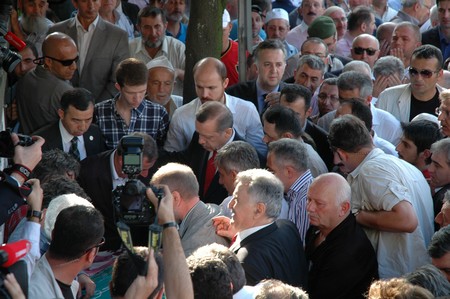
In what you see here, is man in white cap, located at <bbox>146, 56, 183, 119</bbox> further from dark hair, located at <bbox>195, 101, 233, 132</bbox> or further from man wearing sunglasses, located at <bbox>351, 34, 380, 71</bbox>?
man wearing sunglasses, located at <bbox>351, 34, 380, 71</bbox>

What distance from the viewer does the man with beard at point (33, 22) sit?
1057 centimetres

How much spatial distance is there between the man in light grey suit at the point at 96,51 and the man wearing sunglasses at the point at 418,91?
Result: 2728 mm

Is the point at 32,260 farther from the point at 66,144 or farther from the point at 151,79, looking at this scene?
the point at 151,79

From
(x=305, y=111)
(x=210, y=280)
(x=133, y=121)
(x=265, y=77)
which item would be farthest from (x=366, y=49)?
(x=210, y=280)

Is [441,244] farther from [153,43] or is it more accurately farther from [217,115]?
[153,43]

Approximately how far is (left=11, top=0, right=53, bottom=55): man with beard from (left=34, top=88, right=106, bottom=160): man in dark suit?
2.58 m

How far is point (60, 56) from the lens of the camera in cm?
881

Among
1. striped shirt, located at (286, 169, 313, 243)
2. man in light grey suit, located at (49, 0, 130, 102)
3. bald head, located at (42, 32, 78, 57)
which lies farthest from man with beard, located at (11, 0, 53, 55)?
striped shirt, located at (286, 169, 313, 243)

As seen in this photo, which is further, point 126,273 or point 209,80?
point 209,80

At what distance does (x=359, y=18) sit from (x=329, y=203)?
6714 mm

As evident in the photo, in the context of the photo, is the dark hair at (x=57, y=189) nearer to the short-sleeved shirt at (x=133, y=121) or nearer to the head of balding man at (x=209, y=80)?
the short-sleeved shirt at (x=133, y=121)

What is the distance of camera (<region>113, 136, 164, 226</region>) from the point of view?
179 inches

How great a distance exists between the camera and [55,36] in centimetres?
890

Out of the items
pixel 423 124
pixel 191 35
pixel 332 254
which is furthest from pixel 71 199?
pixel 191 35
